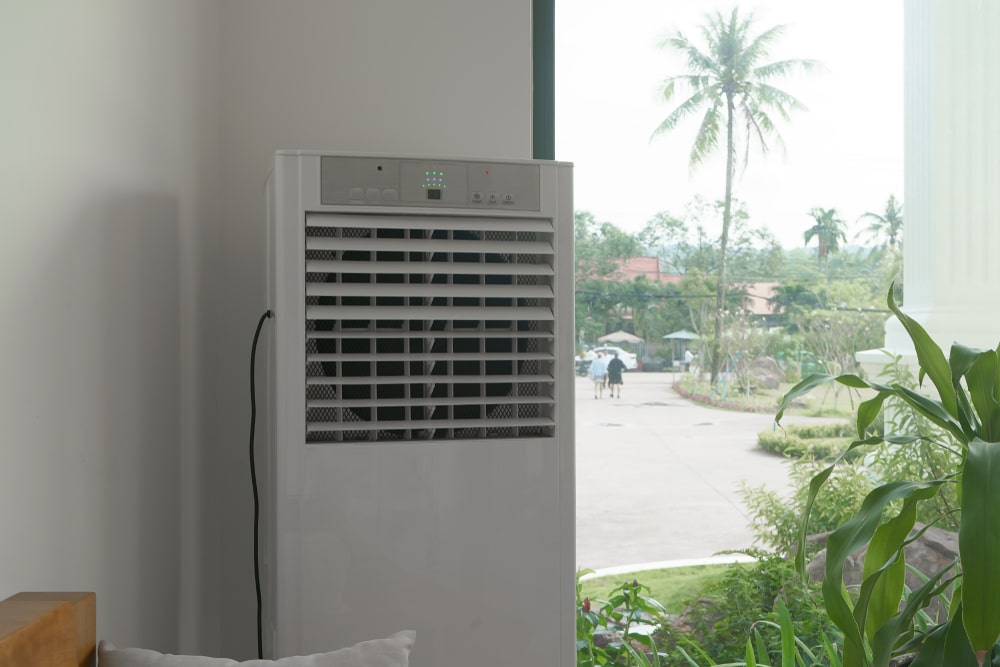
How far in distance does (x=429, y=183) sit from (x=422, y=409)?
1.24 feet

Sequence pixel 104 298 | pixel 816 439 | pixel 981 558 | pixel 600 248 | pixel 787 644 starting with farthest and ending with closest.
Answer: pixel 816 439 < pixel 600 248 < pixel 787 644 < pixel 104 298 < pixel 981 558

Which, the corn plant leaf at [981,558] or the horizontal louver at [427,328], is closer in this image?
the corn plant leaf at [981,558]

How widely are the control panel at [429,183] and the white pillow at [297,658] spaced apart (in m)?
0.68

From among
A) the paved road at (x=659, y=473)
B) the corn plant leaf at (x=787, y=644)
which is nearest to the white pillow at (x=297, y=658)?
the corn plant leaf at (x=787, y=644)

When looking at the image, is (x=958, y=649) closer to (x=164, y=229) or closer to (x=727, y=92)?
(x=727, y=92)

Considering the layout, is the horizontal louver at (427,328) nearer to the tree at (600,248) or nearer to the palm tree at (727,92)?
the tree at (600,248)

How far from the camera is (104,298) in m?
1.19

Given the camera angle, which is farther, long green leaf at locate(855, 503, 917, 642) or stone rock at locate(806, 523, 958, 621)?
stone rock at locate(806, 523, 958, 621)

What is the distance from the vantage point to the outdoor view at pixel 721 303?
6.66 ft

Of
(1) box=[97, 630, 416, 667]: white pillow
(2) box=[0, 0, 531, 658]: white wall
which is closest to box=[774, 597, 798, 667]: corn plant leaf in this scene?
(1) box=[97, 630, 416, 667]: white pillow

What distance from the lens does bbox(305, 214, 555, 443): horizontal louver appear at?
1.28 metres

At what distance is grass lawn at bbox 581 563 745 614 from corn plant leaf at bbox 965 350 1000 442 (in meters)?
0.95

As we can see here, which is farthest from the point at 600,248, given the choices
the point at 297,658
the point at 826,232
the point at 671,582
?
the point at 297,658

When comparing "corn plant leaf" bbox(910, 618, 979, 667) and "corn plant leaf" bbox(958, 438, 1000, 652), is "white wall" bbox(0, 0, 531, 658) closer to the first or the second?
"corn plant leaf" bbox(958, 438, 1000, 652)
